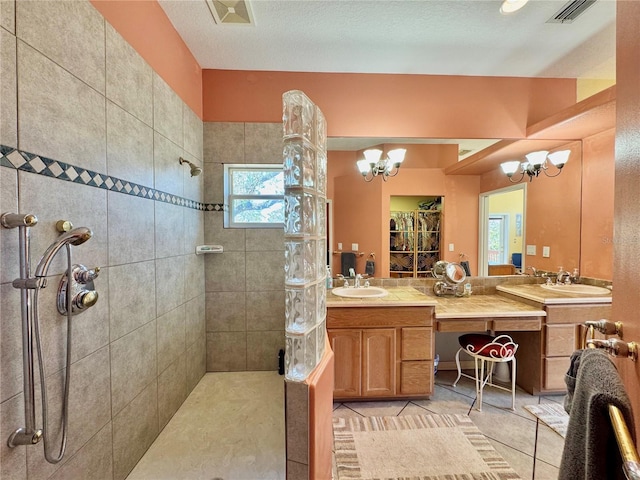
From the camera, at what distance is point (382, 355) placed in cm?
213

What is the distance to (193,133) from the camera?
2.22 m

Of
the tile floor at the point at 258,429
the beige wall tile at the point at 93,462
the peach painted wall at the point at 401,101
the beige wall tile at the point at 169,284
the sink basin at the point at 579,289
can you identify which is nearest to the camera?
the beige wall tile at the point at 93,462

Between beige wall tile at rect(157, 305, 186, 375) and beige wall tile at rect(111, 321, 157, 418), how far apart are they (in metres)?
Result: 0.07

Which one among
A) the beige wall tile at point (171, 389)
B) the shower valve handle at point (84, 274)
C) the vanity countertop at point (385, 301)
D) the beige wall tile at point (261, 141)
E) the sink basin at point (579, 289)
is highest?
the beige wall tile at point (261, 141)

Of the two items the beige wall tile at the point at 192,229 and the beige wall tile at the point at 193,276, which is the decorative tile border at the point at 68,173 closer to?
the beige wall tile at the point at 192,229

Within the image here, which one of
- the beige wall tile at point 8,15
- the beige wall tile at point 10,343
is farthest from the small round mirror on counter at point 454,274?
the beige wall tile at point 8,15

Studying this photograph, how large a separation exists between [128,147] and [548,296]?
3226 millimetres

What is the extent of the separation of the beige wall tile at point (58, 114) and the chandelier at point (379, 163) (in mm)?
1950

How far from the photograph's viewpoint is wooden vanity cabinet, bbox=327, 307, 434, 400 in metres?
2.10

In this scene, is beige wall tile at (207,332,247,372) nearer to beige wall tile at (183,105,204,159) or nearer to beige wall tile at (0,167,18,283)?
beige wall tile at (183,105,204,159)

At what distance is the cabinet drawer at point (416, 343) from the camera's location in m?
2.12

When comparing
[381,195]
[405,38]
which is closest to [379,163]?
[381,195]

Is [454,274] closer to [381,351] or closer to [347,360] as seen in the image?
[381,351]

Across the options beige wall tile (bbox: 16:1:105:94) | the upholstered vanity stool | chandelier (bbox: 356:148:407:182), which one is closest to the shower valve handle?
beige wall tile (bbox: 16:1:105:94)
